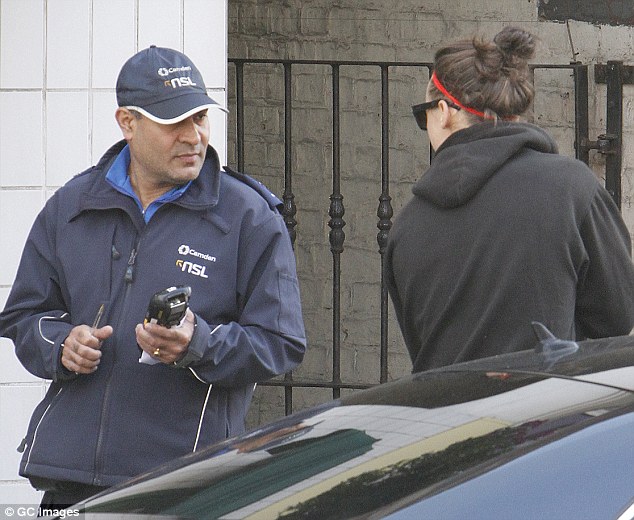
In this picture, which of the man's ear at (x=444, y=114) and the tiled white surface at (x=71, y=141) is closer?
the man's ear at (x=444, y=114)

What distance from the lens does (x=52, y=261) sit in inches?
122

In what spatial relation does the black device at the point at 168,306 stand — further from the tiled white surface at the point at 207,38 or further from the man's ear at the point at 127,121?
the tiled white surface at the point at 207,38

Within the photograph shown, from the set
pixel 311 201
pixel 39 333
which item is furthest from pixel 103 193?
pixel 311 201

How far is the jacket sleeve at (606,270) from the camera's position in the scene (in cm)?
268

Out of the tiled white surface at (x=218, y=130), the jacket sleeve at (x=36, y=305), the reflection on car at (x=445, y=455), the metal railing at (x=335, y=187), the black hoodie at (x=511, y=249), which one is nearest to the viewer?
the reflection on car at (x=445, y=455)

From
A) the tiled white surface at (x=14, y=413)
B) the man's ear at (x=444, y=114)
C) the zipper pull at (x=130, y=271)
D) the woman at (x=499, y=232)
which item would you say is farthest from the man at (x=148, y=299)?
the tiled white surface at (x=14, y=413)

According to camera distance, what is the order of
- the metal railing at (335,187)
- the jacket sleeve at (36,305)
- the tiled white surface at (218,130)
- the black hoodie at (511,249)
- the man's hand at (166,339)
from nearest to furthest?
the black hoodie at (511,249) → the man's hand at (166,339) → the jacket sleeve at (36,305) → the tiled white surface at (218,130) → the metal railing at (335,187)

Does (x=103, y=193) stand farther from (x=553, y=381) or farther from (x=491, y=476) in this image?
(x=491, y=476)

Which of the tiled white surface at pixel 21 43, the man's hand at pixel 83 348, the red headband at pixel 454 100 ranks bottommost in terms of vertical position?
the man's hand at pixel 83 348

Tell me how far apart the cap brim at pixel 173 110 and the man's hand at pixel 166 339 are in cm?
51

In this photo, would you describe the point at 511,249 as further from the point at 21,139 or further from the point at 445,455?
the point at 21,139

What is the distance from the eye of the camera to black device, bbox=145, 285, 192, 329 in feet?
8.94

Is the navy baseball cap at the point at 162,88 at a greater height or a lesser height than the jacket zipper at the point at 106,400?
greater

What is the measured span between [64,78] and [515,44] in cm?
209
